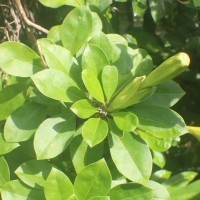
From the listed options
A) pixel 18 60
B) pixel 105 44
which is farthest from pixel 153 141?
pixel 18 60

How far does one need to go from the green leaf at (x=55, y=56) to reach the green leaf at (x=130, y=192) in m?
0.32

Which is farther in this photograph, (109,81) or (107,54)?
(107,54)

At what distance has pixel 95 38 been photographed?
3.83 feet

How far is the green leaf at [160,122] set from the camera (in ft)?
3.47

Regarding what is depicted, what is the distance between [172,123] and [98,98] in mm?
193

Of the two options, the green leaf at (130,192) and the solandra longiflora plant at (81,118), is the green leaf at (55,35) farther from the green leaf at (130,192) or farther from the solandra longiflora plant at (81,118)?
the green leaf at (130,192)

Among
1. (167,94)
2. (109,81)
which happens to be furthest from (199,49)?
(109,81)

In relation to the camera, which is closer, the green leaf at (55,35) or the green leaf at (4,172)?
the green leaf at (4,172)

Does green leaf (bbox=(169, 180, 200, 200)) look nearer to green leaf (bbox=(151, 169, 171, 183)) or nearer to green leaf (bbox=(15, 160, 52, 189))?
green leaf (bbox=(151, 169, 171, 183))

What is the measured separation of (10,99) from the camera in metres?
1.13

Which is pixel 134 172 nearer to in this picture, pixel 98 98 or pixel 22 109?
pixel 98 98

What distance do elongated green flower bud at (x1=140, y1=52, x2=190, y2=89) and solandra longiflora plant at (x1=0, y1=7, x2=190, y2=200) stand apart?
0.10 ft

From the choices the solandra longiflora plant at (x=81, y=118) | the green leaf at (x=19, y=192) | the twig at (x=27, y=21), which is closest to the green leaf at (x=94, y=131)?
the solandra longiflora plant at (x=81, y=118)

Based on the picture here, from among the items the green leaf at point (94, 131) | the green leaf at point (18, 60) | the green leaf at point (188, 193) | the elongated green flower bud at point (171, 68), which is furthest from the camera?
the green leaf at point (188, 193)
